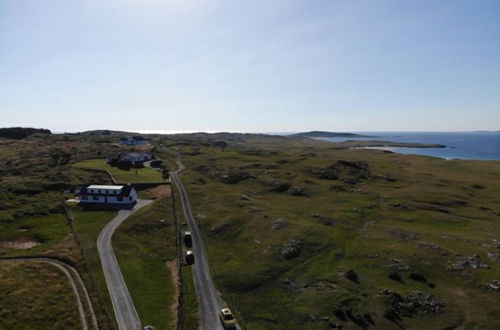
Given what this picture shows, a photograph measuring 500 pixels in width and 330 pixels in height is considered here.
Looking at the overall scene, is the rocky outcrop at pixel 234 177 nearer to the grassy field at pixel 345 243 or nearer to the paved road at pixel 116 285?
the grassy field at pixel 345 243

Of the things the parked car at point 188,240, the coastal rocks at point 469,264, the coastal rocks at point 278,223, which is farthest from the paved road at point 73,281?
the coastal rocks at point 469,264

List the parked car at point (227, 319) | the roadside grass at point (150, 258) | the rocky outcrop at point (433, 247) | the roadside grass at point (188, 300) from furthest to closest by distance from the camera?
1. the rocky outcrop at point (433, 247)
2. the roadside grass at point (150, 258)
3. the roadside grass at point (188, 300)
4. the parked car at point (227, 319)

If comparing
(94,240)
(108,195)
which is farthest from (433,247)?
(108,195)

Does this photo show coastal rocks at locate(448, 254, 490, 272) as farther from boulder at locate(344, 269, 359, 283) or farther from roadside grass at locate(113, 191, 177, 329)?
roadside grass at locate(113, 191, 177, 329)

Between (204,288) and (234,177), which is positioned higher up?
(234,177)

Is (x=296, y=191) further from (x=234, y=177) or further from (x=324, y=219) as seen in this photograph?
(x=324, y=219)
